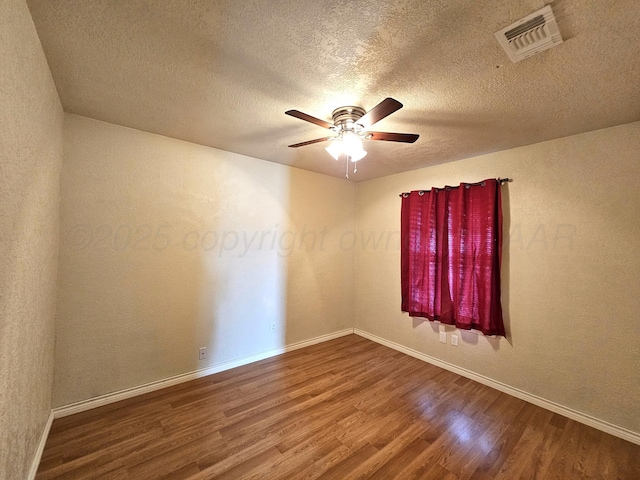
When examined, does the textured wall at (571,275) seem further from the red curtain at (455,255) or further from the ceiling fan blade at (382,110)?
the ceiling fan blade at (382,110)

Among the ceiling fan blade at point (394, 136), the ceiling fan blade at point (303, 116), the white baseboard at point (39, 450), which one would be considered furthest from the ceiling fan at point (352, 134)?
the white baseboard at point (39, 450)

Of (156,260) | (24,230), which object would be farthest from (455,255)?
(24,230)

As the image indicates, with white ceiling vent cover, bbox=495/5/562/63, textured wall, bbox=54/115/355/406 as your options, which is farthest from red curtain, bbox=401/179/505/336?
white ceiling vent cover, bbox=495/5/562/63

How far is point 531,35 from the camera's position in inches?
47.0

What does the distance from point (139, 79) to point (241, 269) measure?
1910 millimetres

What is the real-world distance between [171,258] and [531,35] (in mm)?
2967

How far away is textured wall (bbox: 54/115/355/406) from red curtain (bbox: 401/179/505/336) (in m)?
1.30

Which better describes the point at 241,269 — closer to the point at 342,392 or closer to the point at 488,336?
the point at 342,392

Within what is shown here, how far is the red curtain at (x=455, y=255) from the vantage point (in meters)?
2.61

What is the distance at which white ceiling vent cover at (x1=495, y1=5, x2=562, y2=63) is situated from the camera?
3.61ft

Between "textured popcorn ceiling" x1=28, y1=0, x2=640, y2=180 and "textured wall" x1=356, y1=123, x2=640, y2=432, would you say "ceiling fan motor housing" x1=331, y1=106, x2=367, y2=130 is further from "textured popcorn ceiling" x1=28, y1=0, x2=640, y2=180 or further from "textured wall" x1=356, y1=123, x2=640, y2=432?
"textured wall" x1=356, y1=123, x2=640, y2=432

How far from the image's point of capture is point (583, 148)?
Result: 7.13 ft

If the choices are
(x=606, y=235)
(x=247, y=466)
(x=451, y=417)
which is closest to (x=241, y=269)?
(x=247, y=466)

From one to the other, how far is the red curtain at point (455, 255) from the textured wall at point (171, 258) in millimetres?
1295
